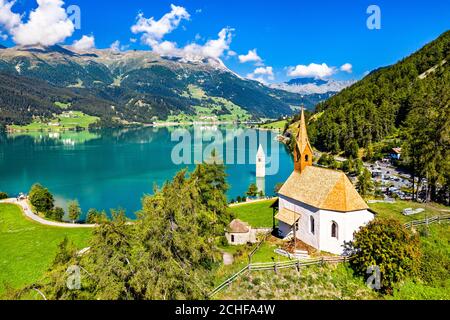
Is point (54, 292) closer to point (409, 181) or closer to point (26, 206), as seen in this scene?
point (26, 206)

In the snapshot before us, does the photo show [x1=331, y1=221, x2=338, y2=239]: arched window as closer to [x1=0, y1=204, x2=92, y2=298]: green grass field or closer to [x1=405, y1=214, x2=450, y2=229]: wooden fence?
[x1=405, y1=214, x2=450, y2=229]: wooden fence

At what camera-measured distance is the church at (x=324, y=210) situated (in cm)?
3144

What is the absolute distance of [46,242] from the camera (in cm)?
4728

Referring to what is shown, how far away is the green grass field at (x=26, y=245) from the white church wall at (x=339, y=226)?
75.3 ft

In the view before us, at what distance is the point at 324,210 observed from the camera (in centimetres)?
3191

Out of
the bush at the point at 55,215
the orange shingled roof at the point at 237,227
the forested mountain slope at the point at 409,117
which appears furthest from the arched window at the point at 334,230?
the bush at the point at 55,215

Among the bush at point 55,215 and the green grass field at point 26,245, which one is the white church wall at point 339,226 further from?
the bush at point 55,215

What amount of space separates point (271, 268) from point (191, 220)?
9.73m

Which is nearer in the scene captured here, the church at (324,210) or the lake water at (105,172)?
the church at (324,210)

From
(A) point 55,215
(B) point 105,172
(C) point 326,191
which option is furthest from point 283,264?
(B) point 105,172

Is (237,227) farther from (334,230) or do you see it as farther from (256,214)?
(256,214)

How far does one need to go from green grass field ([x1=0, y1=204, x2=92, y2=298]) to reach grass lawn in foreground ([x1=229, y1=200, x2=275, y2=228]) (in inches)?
891

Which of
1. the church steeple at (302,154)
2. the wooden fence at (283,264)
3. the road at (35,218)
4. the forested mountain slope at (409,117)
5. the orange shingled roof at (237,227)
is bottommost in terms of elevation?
the road at (35,218)
